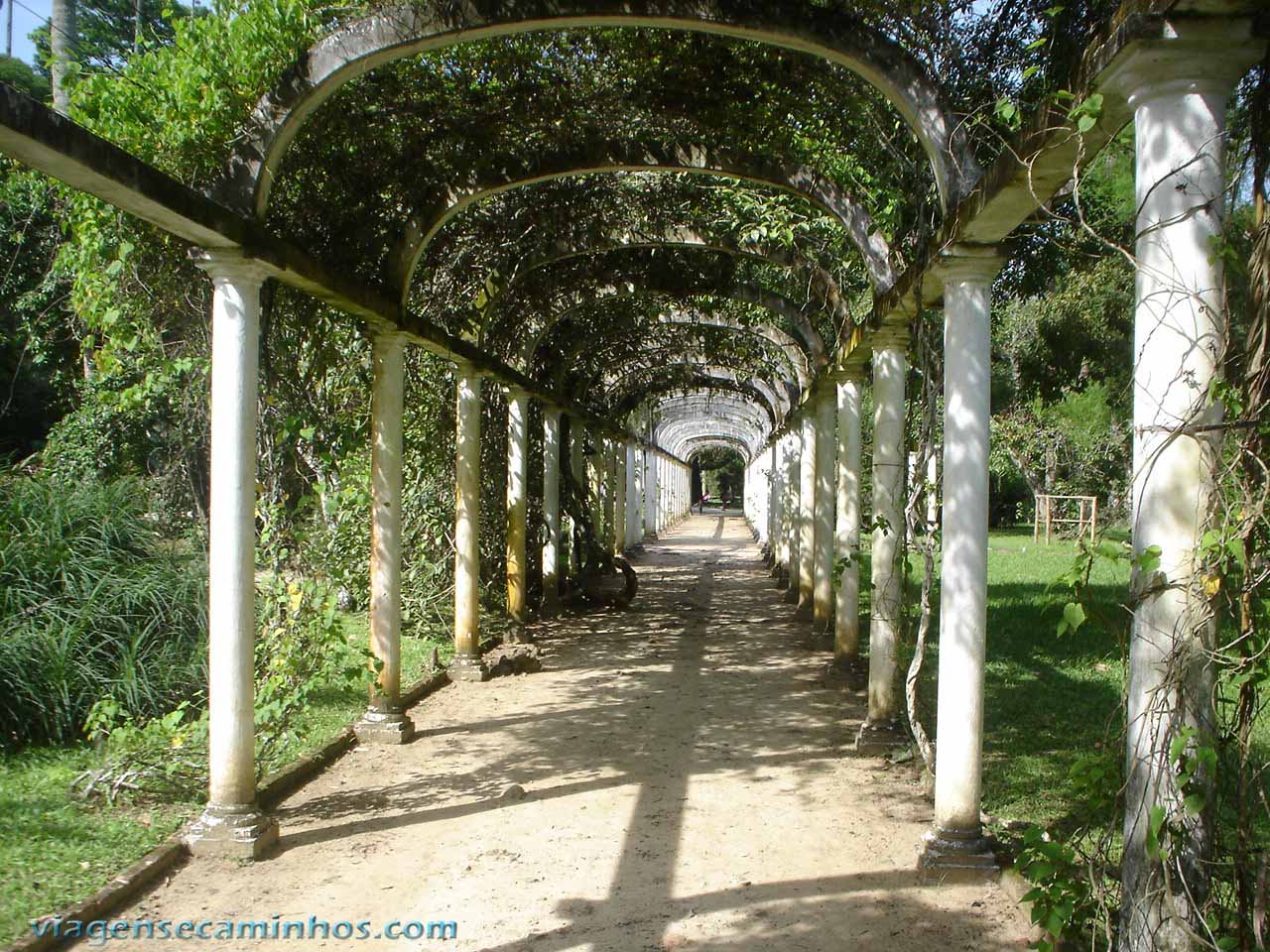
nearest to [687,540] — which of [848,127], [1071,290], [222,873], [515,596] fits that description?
[1071,290]

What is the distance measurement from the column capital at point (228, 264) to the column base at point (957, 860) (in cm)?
393

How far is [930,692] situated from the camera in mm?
8016

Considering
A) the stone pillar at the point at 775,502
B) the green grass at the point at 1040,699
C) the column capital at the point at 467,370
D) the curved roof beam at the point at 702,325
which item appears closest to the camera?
the green grass at the point at 1040,699

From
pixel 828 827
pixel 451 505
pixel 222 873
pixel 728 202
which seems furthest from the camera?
pixel 451 505

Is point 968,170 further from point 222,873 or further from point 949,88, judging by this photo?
point 222,873

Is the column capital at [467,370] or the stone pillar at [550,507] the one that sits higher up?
the column capital at [467,370]

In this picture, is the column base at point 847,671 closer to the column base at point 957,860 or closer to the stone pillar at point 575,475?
the column base at point 957,860

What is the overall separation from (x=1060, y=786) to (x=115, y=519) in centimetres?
630

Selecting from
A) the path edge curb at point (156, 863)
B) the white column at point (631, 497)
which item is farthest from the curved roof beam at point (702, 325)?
the white column at point (631, 497)

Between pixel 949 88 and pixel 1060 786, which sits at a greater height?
pixel 949 88

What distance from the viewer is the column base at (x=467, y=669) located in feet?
28.1

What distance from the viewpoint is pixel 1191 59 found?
2.56 meters

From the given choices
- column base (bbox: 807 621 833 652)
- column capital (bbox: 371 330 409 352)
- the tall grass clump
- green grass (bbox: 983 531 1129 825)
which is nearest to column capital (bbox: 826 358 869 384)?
Result: green grass (bbox: 983 531 1129 825)

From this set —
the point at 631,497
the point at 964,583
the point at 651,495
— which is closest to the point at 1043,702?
the point at 964,583
